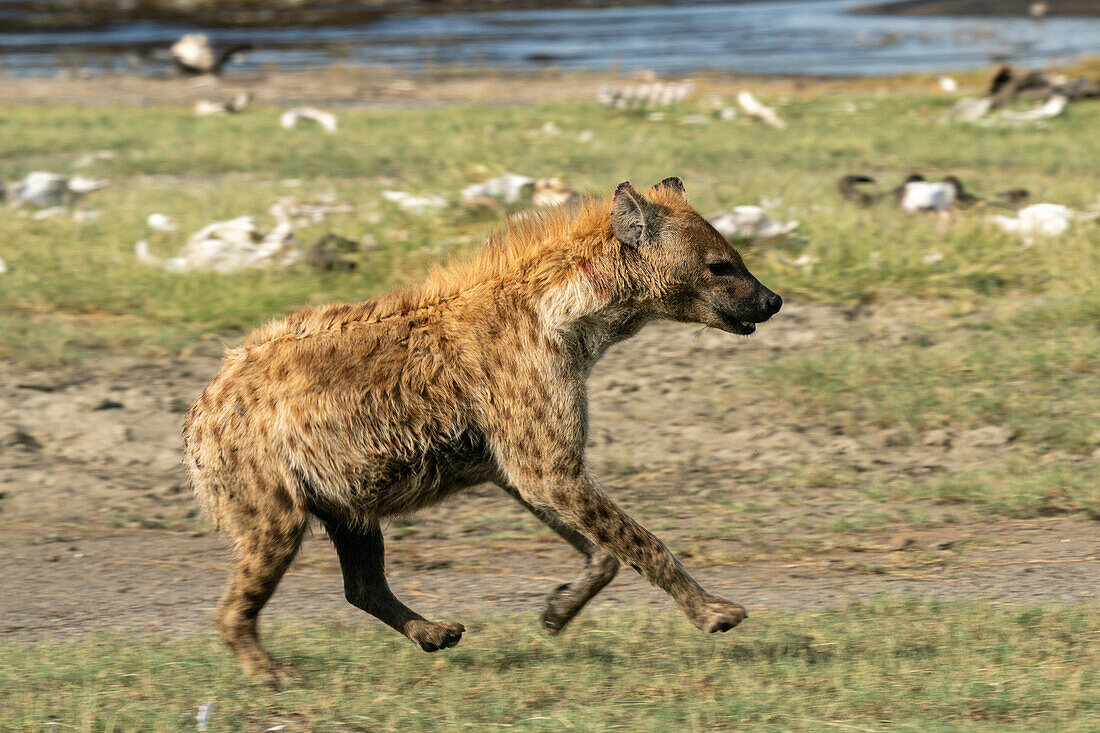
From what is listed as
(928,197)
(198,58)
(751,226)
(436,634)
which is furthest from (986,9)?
(436,634)

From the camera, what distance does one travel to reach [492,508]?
5.33 metres

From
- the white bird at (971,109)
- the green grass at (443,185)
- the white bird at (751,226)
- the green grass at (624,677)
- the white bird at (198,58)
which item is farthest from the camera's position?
the white bird at (198,58)

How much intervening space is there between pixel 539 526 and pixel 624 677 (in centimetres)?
164

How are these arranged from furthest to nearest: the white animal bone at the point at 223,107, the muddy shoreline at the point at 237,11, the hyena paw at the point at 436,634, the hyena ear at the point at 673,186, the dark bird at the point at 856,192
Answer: the muddy shoreline at the point at 237,11, the white animal bone at the point at 223,107, the dark bird at the point at 856,192, the hyena ear at the point at 673,186, the hyena paw at the point at 436,634

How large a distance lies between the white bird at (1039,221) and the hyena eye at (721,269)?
192 inches

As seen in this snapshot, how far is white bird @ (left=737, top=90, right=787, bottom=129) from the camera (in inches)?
527

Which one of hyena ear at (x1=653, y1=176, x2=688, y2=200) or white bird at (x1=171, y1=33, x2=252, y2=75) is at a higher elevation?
hyena ear at (x1=653, y1=176, x2=688, y2=200)

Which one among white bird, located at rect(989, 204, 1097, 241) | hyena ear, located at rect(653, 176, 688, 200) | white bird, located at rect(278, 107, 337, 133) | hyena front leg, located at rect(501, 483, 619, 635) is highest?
hyena ear, located at rect(653, 176, 688, 200)

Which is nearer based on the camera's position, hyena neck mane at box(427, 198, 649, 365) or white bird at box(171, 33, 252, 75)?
hyena neck mane at box(427, 198, 649, 365)

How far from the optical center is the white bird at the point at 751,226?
27.3 feet

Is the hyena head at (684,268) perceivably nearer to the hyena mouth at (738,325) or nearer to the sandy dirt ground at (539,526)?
the hyena mouth at (738,325)

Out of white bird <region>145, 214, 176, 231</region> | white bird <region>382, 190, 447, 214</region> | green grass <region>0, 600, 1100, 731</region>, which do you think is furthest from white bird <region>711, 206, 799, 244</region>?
green grass <region>0, 600, 1100, 731</region>

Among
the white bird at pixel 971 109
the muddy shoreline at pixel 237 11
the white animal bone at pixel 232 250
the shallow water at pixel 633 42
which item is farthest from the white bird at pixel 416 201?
the muddy shoreline at pixel 237 11

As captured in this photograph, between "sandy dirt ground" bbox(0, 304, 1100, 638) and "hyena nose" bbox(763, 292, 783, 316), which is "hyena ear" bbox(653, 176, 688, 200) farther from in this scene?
"sandy dirt ground" bbox(0, 304, 1100, 638)
